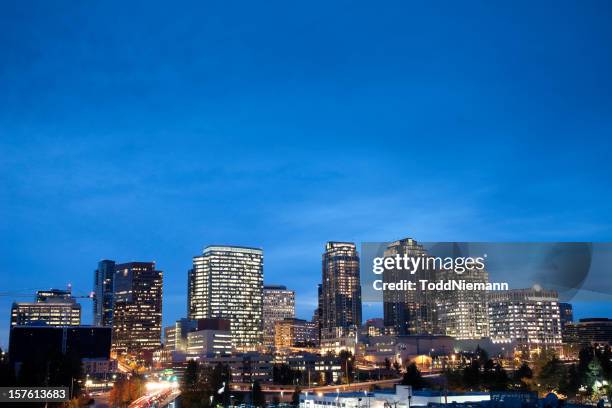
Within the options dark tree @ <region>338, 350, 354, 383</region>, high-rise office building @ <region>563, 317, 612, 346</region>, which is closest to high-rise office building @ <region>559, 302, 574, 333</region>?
high-rise office building @ <region>563, 317, 612, 346</region>

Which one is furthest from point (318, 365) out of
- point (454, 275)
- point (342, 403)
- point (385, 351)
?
point (342, 403)

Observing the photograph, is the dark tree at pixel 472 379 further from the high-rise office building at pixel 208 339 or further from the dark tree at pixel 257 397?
the high-rise office building at pixel 208 339

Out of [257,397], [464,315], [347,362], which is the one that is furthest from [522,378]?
[464,315]

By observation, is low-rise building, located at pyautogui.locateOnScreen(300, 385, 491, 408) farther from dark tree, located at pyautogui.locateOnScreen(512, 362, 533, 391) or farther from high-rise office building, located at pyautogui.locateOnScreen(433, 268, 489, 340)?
high-rise office building, located at pyautogui.locateOnScreen(433, 268, 489, 340)

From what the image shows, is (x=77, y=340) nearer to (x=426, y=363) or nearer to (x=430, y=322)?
(x=426, y=363)

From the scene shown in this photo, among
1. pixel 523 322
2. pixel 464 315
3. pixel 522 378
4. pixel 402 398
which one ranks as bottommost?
pixel 522 378

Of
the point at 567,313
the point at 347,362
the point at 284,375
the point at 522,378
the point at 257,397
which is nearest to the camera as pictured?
the point at 522,378

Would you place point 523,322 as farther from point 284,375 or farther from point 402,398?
point 402,398

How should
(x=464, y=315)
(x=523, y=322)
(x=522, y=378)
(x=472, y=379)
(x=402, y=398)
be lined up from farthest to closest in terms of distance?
(x=464, y=315) < (x=523, y=322) < (x=522, y=378) < (x=472, y=379) < (x=402, y=398)

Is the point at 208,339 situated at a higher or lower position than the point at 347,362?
higher

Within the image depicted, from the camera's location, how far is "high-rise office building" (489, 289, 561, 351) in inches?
5389

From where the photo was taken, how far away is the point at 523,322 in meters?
138

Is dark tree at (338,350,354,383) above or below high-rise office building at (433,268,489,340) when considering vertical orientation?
A: below

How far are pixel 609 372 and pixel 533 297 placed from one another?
64595 millimetres
